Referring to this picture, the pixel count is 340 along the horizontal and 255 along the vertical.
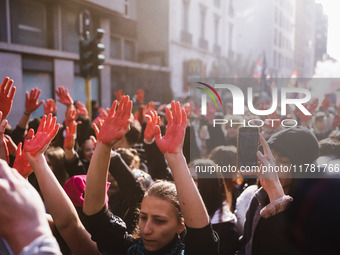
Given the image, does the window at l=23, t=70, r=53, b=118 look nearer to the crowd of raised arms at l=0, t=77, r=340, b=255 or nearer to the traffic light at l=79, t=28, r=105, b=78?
the traffic light at l=79, t=28, r=105, b=78

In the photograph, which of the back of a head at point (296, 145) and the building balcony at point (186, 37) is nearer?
the back of a head at point (296, 145)

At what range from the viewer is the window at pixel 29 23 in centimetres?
980

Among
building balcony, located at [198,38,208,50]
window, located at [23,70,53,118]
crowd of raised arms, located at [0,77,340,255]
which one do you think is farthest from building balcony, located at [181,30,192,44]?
crowd of raised arms, located at [0,77,340,255]

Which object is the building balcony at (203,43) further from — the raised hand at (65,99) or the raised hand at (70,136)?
the raised hand at (70,136)

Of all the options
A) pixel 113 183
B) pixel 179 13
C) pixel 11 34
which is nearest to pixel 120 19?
pixel 179 13

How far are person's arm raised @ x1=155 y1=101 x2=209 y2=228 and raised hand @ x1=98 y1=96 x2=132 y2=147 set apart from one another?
161 millimetres

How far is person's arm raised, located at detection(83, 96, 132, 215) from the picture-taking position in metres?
1.65

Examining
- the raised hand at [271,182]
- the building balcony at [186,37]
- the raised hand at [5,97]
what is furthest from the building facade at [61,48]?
the raised hand at [271,182]

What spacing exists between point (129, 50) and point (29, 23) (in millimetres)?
6210

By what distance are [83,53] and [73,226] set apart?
18.1 feet

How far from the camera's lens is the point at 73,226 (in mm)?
1765

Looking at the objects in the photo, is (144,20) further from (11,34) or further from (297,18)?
(297,18)

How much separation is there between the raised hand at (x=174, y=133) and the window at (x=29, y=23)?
9.42 meters

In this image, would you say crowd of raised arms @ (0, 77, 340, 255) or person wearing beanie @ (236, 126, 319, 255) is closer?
crowd of raised arms @ (0, 77, 340, 255)
